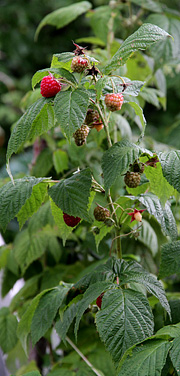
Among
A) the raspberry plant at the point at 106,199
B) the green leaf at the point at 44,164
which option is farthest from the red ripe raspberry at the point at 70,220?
the green leaf at the point at 44,164

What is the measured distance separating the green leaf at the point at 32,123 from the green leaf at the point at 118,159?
0.32ft

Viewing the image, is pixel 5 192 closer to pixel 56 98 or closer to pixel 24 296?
pixel 56 98

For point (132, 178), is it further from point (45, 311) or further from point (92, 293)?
point (45, 311)

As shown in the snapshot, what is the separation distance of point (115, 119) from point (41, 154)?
10.8 inches

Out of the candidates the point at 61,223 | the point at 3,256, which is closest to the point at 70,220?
the point at 61,223

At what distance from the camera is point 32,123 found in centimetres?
63

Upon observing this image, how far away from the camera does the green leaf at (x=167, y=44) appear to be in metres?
1.14

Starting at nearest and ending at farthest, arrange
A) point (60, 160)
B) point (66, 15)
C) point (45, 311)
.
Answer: point (45, 311), point (60, 160), point (66, 15)

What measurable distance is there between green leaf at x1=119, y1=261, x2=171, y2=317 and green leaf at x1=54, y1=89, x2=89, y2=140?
0.70 feet

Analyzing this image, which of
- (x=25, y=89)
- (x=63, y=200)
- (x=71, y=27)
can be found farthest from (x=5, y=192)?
(x=71, y=27)

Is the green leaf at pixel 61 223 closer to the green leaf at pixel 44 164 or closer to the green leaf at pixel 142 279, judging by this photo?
the green leaf at pixel 142 279

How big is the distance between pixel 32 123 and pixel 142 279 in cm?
26

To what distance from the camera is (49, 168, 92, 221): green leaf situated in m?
0.61

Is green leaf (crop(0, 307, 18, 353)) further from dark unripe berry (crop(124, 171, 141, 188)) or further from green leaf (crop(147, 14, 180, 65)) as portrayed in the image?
green leaf (crop(147, 14, 180, 65))
